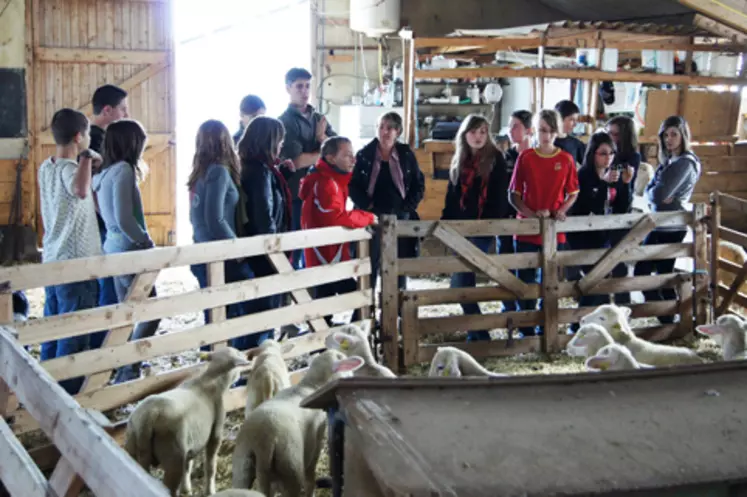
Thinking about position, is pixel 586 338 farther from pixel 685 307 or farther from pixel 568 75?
pixel 568 75

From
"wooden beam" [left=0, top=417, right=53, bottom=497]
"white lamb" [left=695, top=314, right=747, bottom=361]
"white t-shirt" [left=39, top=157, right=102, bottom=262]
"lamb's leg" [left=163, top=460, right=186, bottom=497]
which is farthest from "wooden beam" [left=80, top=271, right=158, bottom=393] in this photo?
"white lamb" [left=695, top=314, right=747, bottom=361]

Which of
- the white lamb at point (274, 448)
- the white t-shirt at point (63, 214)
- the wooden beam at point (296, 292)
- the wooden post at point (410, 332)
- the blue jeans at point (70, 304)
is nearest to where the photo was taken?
the white lamb at point (274, 448)

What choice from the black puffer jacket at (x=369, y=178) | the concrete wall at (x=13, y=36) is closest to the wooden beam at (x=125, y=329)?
the black puffer jacket at (x=369, y=178)

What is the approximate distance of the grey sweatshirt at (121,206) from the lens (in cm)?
535

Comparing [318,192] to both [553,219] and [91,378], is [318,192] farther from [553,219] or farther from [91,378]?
[91,378]

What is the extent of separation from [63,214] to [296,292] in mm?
1670

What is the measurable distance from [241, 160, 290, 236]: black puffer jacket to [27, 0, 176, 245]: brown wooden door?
20.2ft

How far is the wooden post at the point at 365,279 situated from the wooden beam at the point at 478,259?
563 millimetres

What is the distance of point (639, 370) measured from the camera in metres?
2.99

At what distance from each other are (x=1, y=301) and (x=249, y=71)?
16.0 m

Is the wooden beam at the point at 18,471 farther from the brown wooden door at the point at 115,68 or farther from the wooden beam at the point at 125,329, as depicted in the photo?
the brown wooden door at the point at 115,68

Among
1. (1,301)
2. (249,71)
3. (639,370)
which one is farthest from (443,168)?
(249,71)

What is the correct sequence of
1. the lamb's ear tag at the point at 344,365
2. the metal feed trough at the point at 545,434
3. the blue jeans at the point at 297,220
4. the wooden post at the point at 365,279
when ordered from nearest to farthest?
the metal feed trough at the point at 545,434
the lamb's ear tag at the point at 344,365
the wooden post at the point at 365,279
the blue jeans at the point at 297,220

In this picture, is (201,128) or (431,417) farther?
(201,128)
